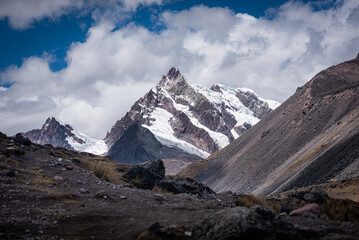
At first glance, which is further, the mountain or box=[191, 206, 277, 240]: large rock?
the mountain

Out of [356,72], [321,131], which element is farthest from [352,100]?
[356,72]

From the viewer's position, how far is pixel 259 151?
83188mm

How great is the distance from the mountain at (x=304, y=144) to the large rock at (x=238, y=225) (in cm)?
3267

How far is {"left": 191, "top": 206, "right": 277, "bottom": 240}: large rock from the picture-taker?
686 centimetres

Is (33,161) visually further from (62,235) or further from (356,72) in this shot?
(356,72)

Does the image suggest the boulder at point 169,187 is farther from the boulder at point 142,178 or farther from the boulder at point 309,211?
the boulder at point 309,211

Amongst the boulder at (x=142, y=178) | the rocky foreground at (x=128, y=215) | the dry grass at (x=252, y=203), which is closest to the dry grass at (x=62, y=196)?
the rocky foreground at (x=128, y=215)

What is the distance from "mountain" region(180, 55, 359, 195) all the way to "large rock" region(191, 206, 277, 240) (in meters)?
32.7

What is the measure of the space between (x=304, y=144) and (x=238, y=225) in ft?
218

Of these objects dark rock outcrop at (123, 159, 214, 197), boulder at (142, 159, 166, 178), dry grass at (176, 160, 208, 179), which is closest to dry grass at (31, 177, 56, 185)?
→ dark rock outcrop at (123, 159, 214, 197)

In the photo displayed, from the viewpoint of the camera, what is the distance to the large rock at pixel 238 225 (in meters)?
6.86

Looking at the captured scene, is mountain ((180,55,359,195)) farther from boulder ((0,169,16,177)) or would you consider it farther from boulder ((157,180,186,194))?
boulder ((0,169,16,177))

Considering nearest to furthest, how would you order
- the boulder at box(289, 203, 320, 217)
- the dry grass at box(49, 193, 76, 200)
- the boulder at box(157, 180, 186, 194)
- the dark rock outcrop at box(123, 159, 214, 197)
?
the boulder at box(289, 203, 320, 217) → the dry grass at box(49, 193, 76, 200) → the boulder at box(157, 180, 186, 194) → the dark rock outcrop at box(123, 159, 214, 197)

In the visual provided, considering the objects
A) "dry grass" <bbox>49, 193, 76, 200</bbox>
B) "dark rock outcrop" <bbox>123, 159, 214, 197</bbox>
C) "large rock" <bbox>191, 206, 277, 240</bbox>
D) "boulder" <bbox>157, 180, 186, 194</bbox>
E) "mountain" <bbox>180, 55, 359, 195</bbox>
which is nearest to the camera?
"large rock" <bbox>191, 206, 277, 240</bbox>
